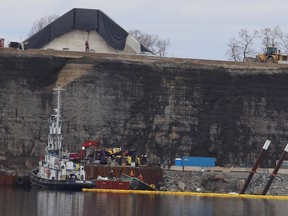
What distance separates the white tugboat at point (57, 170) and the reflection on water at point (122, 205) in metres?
1.71

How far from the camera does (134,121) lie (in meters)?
89.2

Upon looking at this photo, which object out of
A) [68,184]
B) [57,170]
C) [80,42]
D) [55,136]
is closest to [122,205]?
[68,184]

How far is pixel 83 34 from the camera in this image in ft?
315

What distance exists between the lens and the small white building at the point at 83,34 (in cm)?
9525

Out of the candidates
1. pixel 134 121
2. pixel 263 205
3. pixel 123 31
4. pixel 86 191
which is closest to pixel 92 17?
pixel 123 31

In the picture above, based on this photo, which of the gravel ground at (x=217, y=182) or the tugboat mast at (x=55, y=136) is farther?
the gravel ground at (x=217, y=182)

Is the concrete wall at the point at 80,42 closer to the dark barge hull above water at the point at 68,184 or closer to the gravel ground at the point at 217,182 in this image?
the gravel ground at the point at 217,182

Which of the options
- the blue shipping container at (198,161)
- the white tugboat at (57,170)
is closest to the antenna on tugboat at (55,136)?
the white tugboat at (57,170)

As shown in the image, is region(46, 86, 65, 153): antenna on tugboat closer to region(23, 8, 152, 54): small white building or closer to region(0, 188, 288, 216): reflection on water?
region(0, 188, 288, 216): reflection on water

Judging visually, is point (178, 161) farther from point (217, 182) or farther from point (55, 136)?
point (55, 136)

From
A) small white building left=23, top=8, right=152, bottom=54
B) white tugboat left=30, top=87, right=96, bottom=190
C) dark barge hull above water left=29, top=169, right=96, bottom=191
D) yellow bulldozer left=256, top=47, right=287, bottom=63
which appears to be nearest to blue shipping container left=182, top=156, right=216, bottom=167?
white tugboat left=30, top=87, right=96, bottom=190

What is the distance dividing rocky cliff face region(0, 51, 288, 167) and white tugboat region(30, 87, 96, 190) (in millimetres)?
7502

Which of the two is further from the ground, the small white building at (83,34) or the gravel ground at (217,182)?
the small white building at (83,34)

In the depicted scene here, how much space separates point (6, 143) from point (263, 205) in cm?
2561
